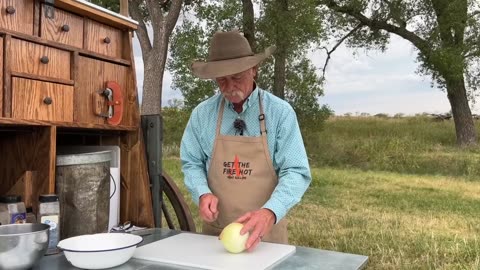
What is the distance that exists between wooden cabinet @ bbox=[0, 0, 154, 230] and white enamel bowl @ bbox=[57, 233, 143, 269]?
0.23 metres

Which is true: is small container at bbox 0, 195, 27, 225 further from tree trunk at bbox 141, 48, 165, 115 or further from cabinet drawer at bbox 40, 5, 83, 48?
tree trunk at bbox 141, 48, 165, 115

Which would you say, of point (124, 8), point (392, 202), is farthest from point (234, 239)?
point (392, 202)

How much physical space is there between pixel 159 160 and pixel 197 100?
7035mm

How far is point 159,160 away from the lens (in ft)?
6.74

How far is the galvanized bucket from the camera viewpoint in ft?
5.54

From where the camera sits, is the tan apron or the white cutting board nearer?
the white cutting board

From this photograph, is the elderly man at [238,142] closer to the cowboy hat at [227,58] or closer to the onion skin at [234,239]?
the cowboy hat at [227,58]

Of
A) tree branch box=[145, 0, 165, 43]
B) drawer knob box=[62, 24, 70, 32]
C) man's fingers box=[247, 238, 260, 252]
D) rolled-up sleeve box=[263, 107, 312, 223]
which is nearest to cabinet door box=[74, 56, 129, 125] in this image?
drawer knob box=[62, 24, 70, 32]

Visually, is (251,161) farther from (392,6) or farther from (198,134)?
(392,6)

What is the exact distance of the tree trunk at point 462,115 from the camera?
1161 cm

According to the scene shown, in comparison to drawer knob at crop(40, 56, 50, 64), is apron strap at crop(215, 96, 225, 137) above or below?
below

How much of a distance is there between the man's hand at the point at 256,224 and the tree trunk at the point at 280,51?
7422 mm

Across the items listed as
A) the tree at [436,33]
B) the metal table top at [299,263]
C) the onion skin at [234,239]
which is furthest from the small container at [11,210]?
the tree at [436,33]

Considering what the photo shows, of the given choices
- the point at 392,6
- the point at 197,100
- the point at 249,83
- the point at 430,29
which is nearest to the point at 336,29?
the point at 392,6
